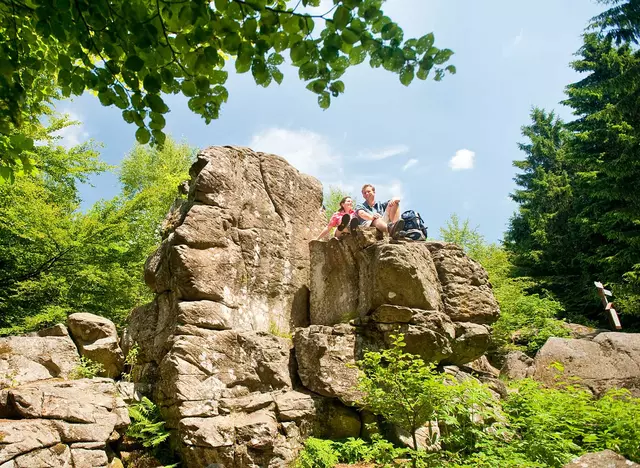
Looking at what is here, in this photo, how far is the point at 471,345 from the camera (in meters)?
7.45

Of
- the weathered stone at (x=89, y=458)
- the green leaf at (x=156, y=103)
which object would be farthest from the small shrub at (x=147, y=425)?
the green leaf at (x=156, y=103)

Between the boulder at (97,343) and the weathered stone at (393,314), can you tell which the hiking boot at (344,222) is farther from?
the boulder at (97,343)

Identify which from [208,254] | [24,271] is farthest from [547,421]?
[24,271]

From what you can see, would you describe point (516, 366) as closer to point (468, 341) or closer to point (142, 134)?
point (468, 341)

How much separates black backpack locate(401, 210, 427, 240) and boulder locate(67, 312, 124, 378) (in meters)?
5.56

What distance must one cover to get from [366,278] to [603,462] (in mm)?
4248

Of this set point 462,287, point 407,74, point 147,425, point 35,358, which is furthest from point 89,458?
point 462,287

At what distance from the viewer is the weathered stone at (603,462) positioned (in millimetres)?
3832

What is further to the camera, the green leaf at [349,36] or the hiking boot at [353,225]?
the hiking boot at [353,225]

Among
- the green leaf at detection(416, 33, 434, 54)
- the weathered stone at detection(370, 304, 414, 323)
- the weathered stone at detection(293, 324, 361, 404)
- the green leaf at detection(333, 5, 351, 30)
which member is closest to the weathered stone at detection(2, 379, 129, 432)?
the weathered stone at detection(293, 324, 361, 404)

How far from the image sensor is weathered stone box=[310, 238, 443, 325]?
6.96 m

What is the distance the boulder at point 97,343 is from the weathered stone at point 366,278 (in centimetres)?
348

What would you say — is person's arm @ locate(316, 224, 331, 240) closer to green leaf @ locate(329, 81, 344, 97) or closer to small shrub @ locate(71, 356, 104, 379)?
small shrub @ locate(71, 356, 104, 379)

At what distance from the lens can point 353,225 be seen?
8.15 metres
